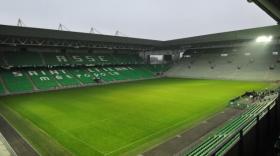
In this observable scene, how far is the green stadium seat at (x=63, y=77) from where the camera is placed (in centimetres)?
3825

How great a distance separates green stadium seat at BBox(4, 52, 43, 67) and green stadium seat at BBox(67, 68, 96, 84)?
6.65m

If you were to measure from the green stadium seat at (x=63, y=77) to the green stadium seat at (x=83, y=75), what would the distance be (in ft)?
3.35

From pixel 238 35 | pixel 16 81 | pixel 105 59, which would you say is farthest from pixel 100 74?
pixel 238 35

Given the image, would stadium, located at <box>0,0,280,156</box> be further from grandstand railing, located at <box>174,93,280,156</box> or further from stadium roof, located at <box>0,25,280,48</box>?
stadium roof, located at <box>0,25,280,48</box>

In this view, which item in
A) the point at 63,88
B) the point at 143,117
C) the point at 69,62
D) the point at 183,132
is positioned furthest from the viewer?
the point at 69,62

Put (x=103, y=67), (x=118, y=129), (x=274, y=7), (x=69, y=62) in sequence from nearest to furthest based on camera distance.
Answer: (x=274, y=7) → (x=118, y=129) → (x=69, y=62) → (x=103, y=67)

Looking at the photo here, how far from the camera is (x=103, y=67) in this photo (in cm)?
5047

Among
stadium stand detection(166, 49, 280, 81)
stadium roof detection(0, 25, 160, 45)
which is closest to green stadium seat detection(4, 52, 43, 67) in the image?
stadium roof detection(0, 25, 160, 45)

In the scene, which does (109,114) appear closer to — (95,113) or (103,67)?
(95,113)

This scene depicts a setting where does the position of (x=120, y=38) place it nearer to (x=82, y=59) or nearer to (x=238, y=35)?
(x=82, y=59)

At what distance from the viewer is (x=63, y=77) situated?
40.0 m

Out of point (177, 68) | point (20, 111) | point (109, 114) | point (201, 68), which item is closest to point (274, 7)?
point (109, 114)

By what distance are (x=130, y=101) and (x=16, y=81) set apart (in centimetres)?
2254

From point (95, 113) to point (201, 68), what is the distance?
42186 millimetres
